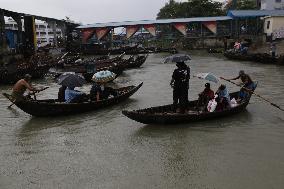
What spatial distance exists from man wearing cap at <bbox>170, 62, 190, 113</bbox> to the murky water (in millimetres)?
670

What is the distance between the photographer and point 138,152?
8.18m

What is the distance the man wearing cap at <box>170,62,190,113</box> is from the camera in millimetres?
9578

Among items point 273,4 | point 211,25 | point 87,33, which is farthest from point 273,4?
point 87,33

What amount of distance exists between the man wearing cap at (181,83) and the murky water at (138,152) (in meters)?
0.67

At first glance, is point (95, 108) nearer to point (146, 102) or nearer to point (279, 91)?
point (146, 102)

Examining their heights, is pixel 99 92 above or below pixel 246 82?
below

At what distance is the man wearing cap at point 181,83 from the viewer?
9.58 metres

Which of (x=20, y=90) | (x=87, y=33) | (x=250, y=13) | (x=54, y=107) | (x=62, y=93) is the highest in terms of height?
(x=250, y=13)

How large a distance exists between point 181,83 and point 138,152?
2484mm

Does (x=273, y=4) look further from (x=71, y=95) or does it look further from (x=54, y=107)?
(x=54, y=107)

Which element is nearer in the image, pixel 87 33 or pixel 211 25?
pixel 211 25

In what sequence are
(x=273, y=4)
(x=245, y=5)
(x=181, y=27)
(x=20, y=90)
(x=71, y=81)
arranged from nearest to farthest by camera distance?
(x=71, y=81) < (x=20, y=90) < (x=181, y=27) < (x=273, y=4) < (x=245, y=5)

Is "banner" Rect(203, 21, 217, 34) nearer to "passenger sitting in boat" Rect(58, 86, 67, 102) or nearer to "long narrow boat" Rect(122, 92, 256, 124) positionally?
"long narrow boat" Rect(122, 92, 256, 124)

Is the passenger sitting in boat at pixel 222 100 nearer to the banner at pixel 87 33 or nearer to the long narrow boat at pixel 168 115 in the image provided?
the long narrow boat at pixel 168 115
